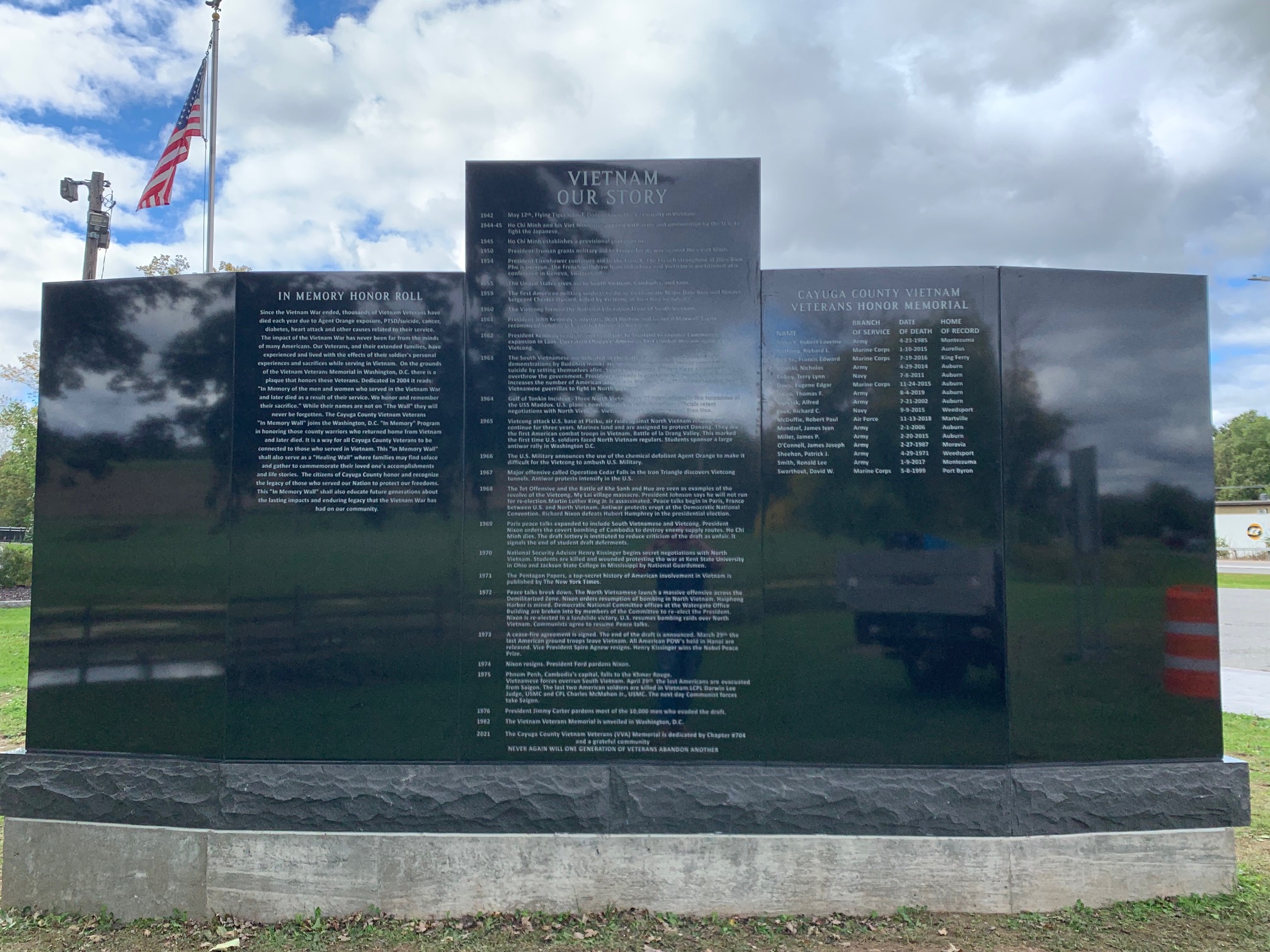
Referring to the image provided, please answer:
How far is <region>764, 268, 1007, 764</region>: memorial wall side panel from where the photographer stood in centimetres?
468

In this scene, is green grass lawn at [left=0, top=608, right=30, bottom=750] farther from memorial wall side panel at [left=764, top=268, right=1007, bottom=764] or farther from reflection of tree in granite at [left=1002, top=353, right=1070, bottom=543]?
reflection of tree in granite at [left=1002, top=353, right=1070, bottom=543]

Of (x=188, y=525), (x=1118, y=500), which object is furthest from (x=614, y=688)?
(x=1118, y=500)

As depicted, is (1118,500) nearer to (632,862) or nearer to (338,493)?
(632,862)

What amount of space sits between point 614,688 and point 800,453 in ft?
6.14

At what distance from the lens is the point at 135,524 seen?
16.0 ft

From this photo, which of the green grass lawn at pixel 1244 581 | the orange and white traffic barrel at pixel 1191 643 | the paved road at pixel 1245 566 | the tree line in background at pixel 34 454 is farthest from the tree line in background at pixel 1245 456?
the orange and white traffic barrel at pixel 1191 643

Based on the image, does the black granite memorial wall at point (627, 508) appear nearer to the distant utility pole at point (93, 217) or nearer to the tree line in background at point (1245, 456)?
the distant utility pole at point (93, 217)

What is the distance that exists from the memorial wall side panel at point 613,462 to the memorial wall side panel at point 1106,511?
67.2 inches

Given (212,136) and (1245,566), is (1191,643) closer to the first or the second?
(212,136)

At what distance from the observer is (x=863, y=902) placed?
4.52 metres

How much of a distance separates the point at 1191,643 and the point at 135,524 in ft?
22.1

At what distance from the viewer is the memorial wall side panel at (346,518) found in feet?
15.6

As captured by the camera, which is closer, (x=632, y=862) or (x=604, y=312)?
(x=632, y=862)

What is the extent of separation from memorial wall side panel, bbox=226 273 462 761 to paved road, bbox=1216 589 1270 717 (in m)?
6.69
